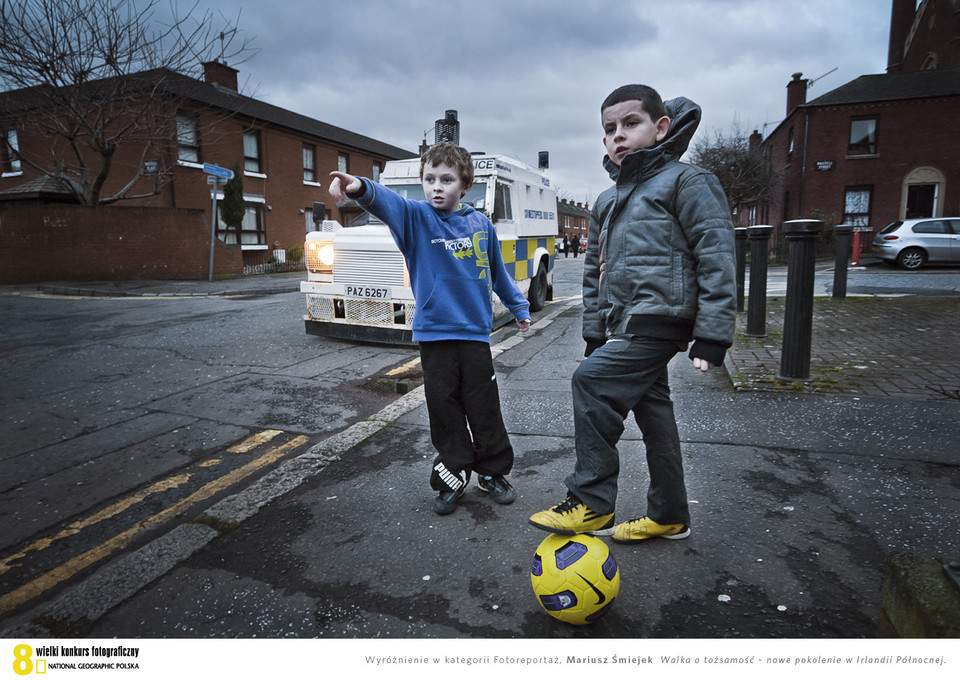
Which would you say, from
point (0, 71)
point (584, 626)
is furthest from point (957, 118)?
point (0, 71)

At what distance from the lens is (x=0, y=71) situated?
53.1 feet

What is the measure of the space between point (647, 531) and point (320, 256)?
564 cm

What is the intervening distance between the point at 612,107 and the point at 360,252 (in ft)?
16.2

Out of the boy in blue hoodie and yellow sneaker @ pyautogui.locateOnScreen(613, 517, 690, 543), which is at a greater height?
the boy in blue hoodie

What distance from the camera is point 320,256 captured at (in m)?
7.09

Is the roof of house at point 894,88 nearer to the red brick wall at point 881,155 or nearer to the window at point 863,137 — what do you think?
the red brick wall at point 881,155

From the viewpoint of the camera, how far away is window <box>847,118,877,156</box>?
2580 centimetres

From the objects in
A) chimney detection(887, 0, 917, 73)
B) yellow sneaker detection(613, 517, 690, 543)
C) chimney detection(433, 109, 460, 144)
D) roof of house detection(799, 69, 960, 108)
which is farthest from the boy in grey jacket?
chimney detection(887, 0, 917, 73)

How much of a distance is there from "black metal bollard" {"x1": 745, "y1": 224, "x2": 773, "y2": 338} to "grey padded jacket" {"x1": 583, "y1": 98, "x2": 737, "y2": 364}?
507 cm

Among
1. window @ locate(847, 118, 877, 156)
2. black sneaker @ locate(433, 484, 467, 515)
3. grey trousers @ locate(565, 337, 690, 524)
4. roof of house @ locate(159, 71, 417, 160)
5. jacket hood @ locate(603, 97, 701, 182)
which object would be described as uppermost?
roof of house @ locate(159, 71, 417, 160)

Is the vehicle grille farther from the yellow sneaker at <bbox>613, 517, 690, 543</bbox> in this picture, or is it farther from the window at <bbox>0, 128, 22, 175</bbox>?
the window at <bbox>0, 128, 22, 175</bbox>

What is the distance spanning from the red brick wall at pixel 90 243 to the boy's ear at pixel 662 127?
748 inches

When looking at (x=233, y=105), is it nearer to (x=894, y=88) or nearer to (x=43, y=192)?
(x=43, y=192)
